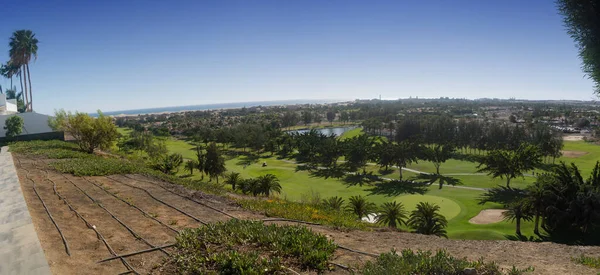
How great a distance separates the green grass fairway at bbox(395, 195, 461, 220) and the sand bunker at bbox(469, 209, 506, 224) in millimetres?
1894

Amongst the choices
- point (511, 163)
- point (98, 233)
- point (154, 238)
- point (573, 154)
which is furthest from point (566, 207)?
point (573, 154)

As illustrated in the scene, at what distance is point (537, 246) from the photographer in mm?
11516

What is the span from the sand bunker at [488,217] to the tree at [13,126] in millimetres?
61921

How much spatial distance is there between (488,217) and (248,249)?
2975 centimetres

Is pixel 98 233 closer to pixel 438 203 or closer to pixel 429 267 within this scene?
pixel 429 267

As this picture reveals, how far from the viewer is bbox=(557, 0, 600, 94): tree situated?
9766mm

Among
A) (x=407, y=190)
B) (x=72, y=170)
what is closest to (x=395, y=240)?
(x=72, y=170)

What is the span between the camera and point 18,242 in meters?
9.18

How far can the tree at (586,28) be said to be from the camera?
9.77 m

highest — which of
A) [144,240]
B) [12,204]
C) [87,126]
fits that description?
[87,126]

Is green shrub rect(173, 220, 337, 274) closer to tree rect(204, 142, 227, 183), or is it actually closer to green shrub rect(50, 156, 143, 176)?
green shrub rect(50, 156, 143, 176)

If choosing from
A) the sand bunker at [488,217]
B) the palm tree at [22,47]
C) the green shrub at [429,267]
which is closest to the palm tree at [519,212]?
the sand bunker at [488,217]

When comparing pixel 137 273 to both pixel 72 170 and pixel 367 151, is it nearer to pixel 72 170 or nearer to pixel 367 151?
pixel 72 170

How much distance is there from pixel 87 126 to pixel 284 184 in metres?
27.9
